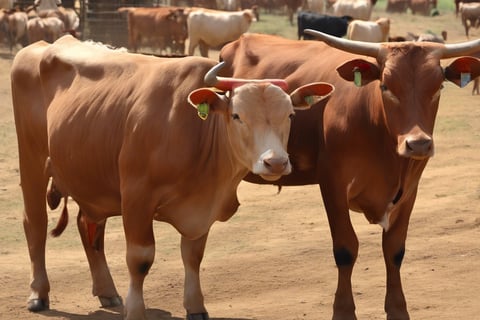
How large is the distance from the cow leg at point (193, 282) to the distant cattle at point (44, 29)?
24.3 m

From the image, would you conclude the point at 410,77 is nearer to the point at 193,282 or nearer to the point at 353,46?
the point at 353,46

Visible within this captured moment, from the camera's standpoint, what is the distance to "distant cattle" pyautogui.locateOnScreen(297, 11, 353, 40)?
120ft

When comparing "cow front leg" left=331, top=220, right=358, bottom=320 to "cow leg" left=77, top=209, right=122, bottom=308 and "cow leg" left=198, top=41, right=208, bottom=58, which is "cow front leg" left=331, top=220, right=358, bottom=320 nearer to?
"cow leg" left=77, top=209, right=122, bottom=308

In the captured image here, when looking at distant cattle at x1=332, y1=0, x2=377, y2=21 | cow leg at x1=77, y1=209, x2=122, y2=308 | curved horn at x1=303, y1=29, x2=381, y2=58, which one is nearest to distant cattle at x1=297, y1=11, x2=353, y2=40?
distant cattle at x1=332, y1=0, x2=377, y2=21

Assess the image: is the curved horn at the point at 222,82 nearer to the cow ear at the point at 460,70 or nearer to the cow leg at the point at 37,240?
the cow ear at the point at 460,70

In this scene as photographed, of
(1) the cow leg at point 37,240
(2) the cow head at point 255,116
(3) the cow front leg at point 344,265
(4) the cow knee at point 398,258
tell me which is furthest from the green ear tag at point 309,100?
(1) the cow leg at point 37,240

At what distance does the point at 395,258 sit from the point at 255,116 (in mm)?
1754

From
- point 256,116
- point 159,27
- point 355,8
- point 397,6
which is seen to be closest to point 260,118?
point 256,116

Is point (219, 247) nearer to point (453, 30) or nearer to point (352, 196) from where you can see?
point (352, 196)

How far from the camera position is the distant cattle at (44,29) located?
3166 cm

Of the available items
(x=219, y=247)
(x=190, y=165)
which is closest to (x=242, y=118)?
(x=190, y=165)

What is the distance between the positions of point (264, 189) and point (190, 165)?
647cm

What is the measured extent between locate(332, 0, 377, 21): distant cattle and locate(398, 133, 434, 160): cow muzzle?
36383 mm

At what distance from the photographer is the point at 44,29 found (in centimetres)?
3166
